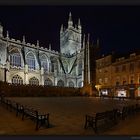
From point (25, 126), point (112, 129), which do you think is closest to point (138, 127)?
point (112, 129)

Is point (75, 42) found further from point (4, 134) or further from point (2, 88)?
point (4, 134)

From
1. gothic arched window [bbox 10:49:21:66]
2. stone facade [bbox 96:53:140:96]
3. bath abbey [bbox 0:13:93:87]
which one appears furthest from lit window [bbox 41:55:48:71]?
stone facade [bbox 96:53:140:96]

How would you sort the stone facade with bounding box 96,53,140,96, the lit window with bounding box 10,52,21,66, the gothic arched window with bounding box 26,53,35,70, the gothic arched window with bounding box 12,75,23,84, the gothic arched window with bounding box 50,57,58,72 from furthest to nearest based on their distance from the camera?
the gothic arched window with bounding box 26,53,35,70 → the gothic arched window with bounding box 50,57,58,72 → the lit window with bounding box 10,52,21,66 → the gothic arched window with bounding box 12,75,23,84 → the stone facade with bounding box 96,53,140,96

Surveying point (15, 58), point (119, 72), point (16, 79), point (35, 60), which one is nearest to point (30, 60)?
point (35, 60)

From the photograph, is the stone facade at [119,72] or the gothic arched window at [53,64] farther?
the gothic arched window at [53,64]

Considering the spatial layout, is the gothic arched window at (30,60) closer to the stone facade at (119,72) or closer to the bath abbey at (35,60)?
the bath abbey at (35,60)

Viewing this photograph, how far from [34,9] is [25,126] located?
130 inches

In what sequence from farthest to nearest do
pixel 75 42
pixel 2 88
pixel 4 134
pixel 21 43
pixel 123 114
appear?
pixel 75 42 → pixel 21 43 → pixel 2 88 → pixel 123 114 → pixel 4 134

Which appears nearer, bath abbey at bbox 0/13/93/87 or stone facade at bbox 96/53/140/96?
stone facade at bbox 96/53/140/96

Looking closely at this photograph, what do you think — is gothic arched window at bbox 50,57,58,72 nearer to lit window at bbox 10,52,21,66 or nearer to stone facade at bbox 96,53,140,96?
lit window at bbox 10,52,21,66

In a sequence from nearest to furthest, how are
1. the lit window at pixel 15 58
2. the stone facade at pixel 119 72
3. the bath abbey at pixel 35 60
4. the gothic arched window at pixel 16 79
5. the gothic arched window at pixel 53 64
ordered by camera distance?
the stone facade at pixel 119 72
the bath abbey at pixel 35 60
the gothic arched window at pixel 16 79
the lit window at pixel 15 58
the gothic arched window at pixel 53 64

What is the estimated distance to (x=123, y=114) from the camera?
7.64 m

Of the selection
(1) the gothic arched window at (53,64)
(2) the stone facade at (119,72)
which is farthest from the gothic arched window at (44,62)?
(2) the stone facade at (119,72)

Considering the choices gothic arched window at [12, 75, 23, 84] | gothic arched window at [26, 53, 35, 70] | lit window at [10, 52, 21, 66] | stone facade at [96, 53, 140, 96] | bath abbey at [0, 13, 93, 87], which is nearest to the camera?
stone facade at [96, 53, 140, 96]
